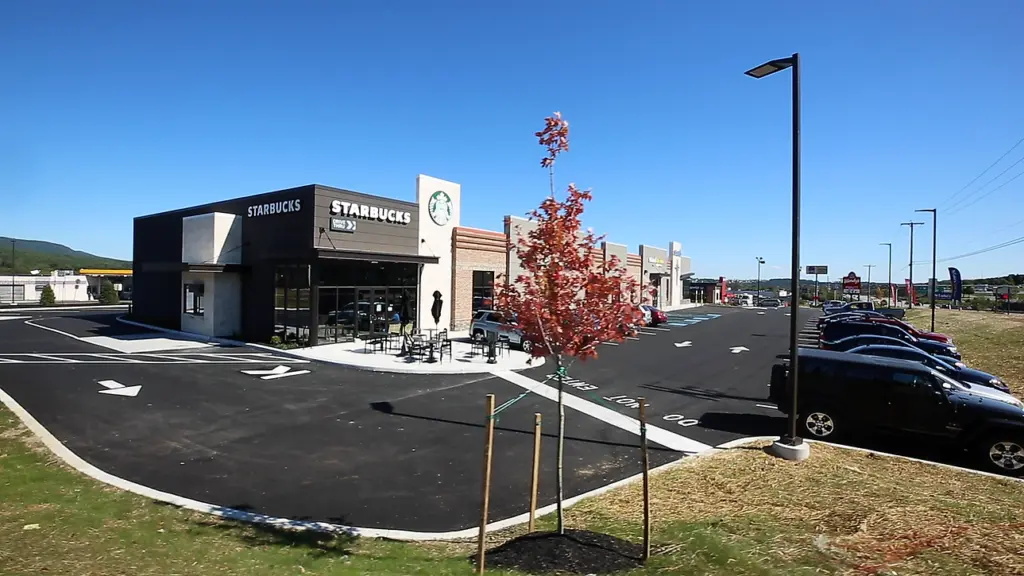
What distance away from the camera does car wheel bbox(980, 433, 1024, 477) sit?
30.0ft

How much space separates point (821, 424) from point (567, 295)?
310 inches

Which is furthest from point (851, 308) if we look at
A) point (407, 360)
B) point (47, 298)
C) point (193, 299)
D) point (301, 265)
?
point (47, 298)

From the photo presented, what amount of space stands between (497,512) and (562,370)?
266cm

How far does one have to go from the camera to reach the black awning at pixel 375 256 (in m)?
22.2

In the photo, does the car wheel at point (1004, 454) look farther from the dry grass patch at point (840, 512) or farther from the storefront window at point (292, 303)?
the storefront window at point (292, 303)

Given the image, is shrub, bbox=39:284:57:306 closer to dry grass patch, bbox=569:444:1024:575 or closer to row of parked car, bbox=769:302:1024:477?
dry grass patch, bbox=569:444:1024:575

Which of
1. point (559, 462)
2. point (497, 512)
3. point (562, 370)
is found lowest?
point (497, 512)

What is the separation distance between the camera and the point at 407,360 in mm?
19844

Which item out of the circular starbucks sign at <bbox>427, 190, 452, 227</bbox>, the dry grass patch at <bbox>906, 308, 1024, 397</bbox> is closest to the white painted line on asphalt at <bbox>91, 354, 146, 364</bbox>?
the circular starbucks sign at <bbox>427, 190, 452, 227</bbox>

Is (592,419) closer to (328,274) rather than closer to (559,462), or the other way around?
(559,462)

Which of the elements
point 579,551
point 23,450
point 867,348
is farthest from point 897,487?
point 23,450

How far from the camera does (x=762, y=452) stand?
965cm

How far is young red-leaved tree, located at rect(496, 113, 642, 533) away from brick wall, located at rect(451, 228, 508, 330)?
22561 mm

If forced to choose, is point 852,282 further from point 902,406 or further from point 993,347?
point 902,406
